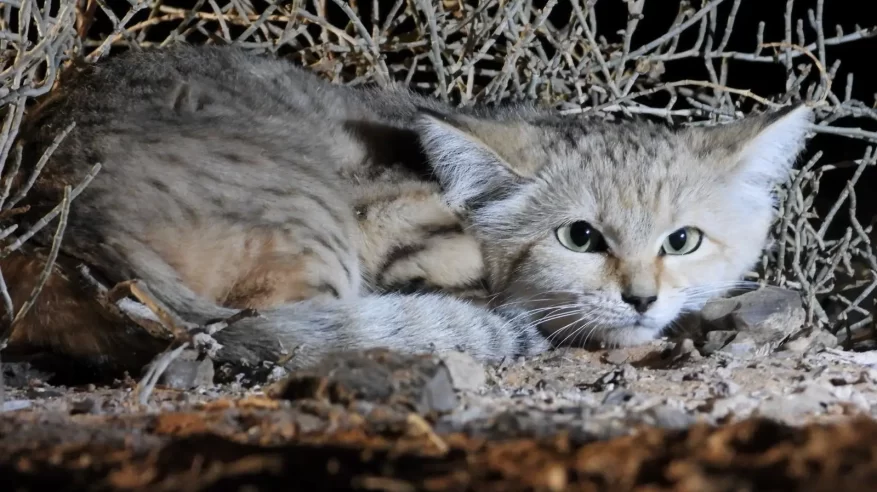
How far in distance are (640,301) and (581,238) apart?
12.4 inches

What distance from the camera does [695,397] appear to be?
1.60m

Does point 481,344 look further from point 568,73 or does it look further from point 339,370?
point 568,73

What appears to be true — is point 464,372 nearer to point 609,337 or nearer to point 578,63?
A: point 609,337

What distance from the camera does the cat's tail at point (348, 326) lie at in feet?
6.14

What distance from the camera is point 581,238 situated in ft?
7.85

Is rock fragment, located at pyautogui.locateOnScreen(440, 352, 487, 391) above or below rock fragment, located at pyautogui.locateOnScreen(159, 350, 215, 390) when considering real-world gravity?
above

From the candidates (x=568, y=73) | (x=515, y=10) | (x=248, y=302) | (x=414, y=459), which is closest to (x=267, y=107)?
(x=248, y=302)

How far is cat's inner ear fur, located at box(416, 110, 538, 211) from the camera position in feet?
7.70

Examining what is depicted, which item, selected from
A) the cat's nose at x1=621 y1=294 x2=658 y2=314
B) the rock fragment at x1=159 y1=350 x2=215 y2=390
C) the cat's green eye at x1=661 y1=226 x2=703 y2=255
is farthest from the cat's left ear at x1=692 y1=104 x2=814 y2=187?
the rock fragment at x1=159 y1=350 x2=215 y2=390

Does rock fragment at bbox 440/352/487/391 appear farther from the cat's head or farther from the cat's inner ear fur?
the cat's inner ear fur

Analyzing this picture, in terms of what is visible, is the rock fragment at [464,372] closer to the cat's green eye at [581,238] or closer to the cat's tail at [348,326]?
the cat's tail at [348,326]

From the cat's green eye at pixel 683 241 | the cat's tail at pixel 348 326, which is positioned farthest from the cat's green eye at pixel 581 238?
the cat's tail at pixel 348 326

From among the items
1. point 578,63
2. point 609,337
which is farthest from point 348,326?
point 578,63

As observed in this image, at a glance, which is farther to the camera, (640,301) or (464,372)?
(640,301)
